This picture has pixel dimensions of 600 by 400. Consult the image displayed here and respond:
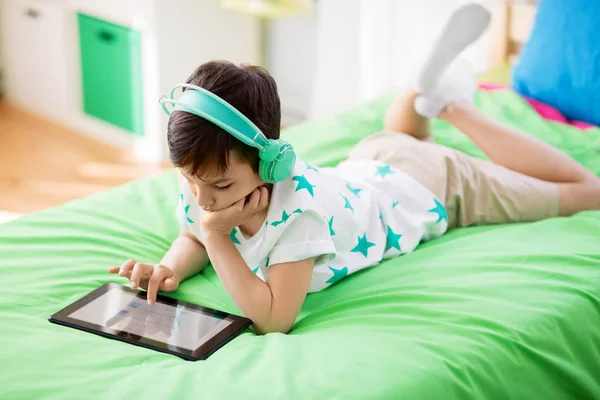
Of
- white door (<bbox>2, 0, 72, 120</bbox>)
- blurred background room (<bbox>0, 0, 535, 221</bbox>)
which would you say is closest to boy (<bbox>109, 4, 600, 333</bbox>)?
blurred background room (<bbox>0, 0, 535, 221</bbox>)

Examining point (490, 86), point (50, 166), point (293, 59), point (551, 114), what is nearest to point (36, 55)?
point (50, 166)

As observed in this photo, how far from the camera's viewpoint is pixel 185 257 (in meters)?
1.44

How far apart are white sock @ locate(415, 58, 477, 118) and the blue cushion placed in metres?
0.41

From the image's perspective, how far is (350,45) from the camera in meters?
2.89

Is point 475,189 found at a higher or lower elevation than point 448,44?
lower

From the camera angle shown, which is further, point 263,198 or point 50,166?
point 50,166

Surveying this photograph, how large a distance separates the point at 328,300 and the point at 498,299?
10.8 inches

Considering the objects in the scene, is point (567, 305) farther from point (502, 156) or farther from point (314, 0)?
point (314, 0)

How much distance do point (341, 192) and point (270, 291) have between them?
0.25 metres

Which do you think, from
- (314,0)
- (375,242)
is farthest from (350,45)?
(375,242)

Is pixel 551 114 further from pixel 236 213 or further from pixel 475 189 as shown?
pixel 236 213

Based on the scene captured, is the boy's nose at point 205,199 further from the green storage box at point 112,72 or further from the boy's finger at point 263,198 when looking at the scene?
the green storage box at point 112,72

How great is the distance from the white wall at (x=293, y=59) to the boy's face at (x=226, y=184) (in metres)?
1.99

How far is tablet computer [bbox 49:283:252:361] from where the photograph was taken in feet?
4.01
